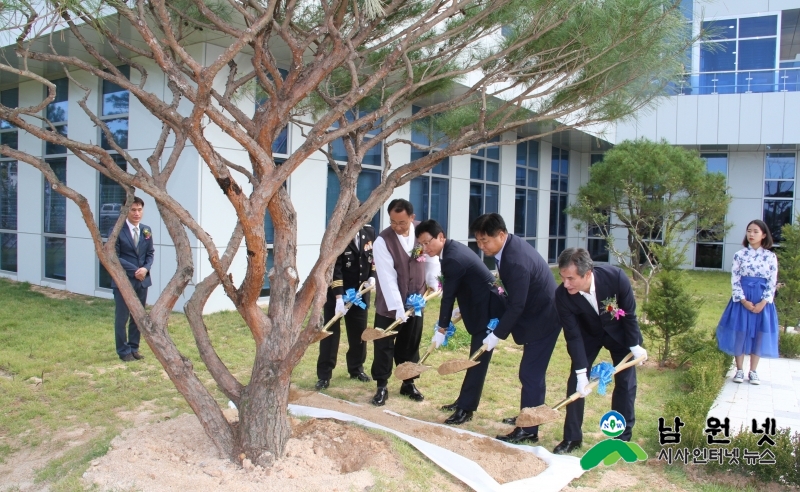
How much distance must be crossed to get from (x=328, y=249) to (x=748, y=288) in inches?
160

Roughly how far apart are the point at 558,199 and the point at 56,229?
1160 cm

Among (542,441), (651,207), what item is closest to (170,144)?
(542,441)

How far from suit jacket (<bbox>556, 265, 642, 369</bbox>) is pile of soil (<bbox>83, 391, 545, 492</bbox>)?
0.70 meters

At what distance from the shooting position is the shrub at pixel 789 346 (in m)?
6.85

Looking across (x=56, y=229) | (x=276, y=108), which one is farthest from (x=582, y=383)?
(x=56, y=229)

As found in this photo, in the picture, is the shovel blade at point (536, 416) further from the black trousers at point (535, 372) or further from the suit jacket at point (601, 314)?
the suit jacket at point (601, 314)

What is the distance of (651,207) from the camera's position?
11.2m

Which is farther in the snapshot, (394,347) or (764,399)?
(764,399)

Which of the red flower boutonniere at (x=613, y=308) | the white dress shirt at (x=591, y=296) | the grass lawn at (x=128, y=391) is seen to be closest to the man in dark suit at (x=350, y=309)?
the grass lawn at (x=128, y=391)

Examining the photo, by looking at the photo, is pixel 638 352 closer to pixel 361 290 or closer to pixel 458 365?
pixel 458 365

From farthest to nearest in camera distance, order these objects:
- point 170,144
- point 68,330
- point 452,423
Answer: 1. point 170,144
2. point 68,330
3. point 452,423

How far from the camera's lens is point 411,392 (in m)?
4.73

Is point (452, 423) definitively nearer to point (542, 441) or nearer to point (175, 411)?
point (542, 441)
